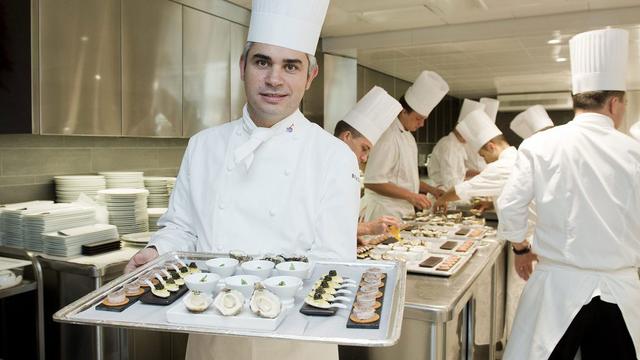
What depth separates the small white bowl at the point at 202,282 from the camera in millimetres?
1157

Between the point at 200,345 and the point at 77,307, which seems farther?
the point at 200,345

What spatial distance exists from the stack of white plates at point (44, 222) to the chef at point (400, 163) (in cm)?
217

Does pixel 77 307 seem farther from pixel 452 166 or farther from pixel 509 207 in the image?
pixel 452 166

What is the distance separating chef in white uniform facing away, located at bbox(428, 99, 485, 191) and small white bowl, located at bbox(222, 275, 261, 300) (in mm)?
4787

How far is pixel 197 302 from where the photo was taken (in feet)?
3.50

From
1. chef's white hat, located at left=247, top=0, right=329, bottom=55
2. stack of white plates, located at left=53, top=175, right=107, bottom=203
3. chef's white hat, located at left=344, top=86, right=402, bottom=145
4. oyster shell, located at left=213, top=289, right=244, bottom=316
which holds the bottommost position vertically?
oyster shell, located at left=213, top=289, right=244, bottom=316

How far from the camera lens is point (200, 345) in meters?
1.51

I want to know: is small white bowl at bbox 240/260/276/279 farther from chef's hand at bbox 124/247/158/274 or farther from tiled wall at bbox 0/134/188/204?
tiled wall at bbox 0/134/188/204

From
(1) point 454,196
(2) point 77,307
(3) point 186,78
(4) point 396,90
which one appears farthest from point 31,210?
(4) point 396,90

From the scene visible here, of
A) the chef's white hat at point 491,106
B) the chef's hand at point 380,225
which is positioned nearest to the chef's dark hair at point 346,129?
the chef's hand at point 380,225

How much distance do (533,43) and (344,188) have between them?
13.0 feet

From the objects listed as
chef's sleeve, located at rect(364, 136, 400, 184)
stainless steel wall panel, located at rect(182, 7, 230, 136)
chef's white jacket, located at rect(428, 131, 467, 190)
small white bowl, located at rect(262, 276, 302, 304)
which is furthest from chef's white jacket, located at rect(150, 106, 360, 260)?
chef's white jacket, located at rect(428, 131, 467, 190)

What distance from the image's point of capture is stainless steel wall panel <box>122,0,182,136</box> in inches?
126

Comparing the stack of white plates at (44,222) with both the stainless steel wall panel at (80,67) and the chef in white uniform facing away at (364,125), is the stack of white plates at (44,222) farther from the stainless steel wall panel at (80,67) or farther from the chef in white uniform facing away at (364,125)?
the chef in white uniform facing away at (364,125)
